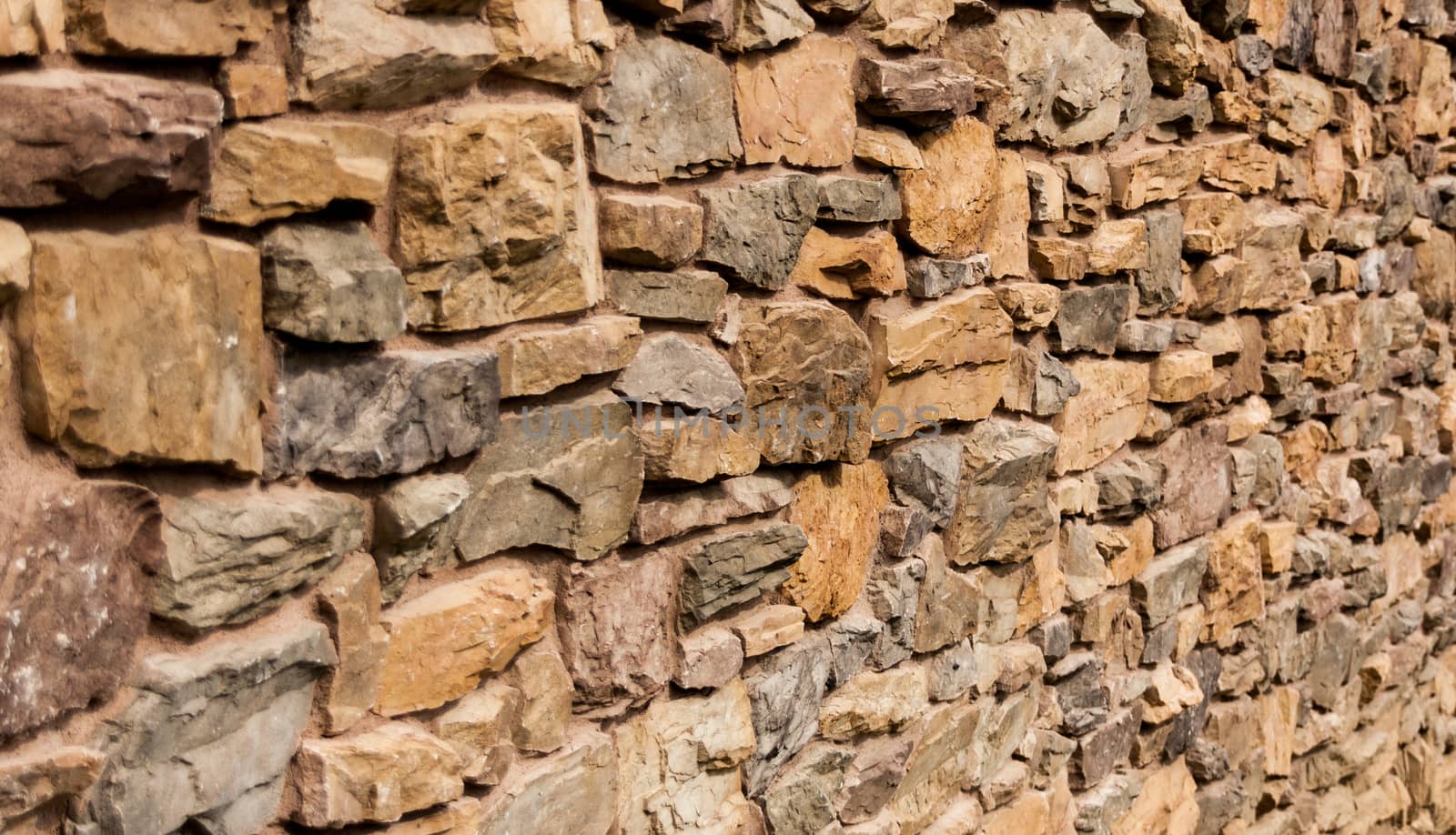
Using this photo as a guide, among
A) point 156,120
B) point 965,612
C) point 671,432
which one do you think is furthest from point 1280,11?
point 156,120

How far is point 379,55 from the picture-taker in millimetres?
1048

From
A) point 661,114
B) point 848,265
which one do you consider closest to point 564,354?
point 661,114

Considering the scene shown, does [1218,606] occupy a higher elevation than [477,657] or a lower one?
lower

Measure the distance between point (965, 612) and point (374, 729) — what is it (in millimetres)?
1044

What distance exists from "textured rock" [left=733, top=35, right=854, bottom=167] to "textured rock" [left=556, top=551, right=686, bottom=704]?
475 mm

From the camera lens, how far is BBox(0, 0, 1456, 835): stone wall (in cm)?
91

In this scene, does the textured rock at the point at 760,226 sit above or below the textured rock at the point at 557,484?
above

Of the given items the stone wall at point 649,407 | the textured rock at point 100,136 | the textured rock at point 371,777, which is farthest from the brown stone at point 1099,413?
the textured rock at point 100,136

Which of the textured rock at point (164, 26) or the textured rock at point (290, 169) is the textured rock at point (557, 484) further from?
the textured rock at point (164, 26)

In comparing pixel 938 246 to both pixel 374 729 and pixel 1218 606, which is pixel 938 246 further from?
pixel 1218 606

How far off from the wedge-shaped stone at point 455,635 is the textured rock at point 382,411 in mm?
136

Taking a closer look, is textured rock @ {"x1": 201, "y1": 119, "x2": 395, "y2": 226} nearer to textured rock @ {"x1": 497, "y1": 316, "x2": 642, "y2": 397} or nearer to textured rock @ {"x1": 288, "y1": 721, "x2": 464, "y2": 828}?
textured rock @ {"x1": 497, "y1": 316, "x2": 642, "y2": 397}

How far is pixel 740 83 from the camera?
57.2 inches

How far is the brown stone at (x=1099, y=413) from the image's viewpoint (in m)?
2.16
